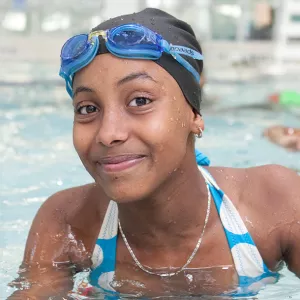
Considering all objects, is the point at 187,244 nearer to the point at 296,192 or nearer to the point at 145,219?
the point at 145,219

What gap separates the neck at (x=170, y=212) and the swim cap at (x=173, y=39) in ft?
0.99

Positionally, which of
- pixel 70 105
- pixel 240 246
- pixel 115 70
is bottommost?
pixel 240 246

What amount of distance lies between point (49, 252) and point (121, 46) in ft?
3.47

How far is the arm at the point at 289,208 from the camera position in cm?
279

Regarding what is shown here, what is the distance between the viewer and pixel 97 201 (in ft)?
9.73

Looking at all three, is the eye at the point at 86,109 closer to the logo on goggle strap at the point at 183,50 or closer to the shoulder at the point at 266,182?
the logo on goggle strap at the point at 183,50

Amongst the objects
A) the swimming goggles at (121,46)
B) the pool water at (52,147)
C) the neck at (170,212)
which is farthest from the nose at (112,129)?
the pool water at (52,147)

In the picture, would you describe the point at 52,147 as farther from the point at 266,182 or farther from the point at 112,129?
the point at 112,129

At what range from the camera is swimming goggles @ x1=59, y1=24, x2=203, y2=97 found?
2.42 m

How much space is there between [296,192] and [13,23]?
10240 millimetres

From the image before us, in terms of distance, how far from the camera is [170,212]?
8.78ft

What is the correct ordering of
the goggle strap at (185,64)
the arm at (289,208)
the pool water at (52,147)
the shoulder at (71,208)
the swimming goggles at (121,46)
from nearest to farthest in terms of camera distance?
1. the swimming goggles at (121,46)
2. the goggle strap at (185,64)
3. the arm at (289,208)
4. the shoulder at (71,208)
5. the pool water at (52,147)

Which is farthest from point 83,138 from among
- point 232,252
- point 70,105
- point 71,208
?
point 70,105

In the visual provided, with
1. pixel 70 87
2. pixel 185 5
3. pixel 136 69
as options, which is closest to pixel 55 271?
pixel 70 87
